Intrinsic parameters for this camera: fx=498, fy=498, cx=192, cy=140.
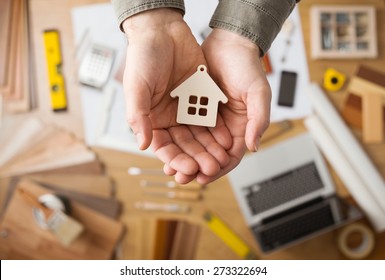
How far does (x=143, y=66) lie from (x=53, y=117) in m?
0.60

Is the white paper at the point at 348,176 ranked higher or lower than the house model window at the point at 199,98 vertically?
lower

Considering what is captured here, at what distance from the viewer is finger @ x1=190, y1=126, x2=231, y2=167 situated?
2.79 ft

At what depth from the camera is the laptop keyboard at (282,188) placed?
1300 millimetres

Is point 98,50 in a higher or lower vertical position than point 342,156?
higher

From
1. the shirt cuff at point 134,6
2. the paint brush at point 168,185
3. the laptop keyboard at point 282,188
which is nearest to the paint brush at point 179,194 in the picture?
the paint brush at point 168,185

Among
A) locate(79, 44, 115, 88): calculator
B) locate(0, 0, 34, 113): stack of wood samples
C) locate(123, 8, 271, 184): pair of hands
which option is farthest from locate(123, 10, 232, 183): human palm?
locate(0, 0, 34, 113): stack of wood samples

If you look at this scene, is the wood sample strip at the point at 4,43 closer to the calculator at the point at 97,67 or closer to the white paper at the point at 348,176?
the calculator at the point at 97,67

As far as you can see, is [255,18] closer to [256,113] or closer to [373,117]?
[256,113]

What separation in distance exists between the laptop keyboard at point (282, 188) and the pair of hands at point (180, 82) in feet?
1.44

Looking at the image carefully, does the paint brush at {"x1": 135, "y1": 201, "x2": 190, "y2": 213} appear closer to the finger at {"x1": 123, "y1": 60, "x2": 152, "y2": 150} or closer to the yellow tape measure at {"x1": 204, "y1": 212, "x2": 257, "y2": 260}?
the yellow tape measure at {"x1": 204, "y1": 212, "x2": 257, "y2": 260}

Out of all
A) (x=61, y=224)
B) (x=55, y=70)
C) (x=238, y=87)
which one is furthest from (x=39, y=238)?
(x=238, y=87)
